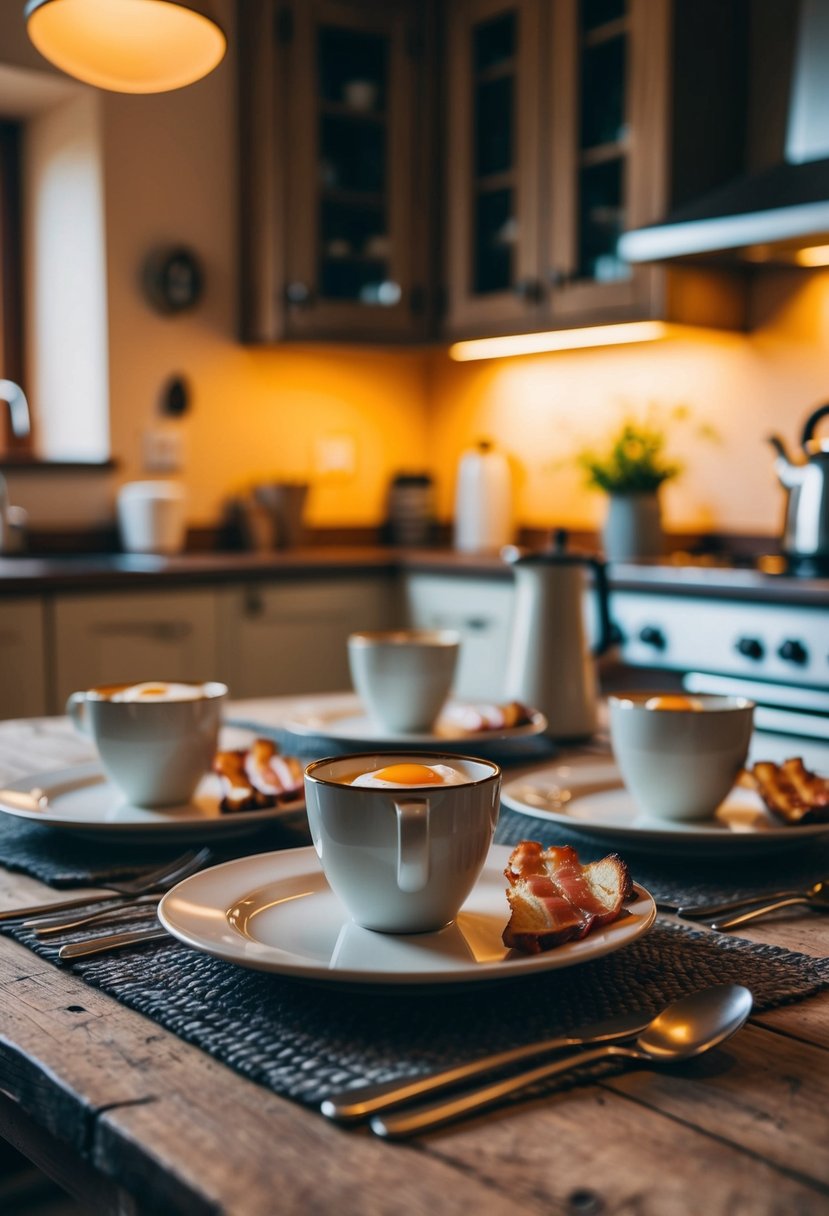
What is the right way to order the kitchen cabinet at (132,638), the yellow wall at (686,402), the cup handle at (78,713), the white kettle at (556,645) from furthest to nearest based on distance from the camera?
the yellow wall at (686,402) < the kitchen cabinet at (132,638) < the white kettle at (556,645) < the cup handle at (78,713)

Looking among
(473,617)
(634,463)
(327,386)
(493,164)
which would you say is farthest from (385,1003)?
(327,386)

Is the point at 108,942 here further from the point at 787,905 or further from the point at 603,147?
the point at 603,147

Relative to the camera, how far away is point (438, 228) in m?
3.61

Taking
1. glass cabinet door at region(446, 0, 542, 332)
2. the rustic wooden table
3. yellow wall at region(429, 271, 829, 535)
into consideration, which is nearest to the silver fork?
the rustic wooden table

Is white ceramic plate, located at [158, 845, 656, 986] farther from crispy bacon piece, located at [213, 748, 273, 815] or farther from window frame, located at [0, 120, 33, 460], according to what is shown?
window frame, located at [0, 120, 33, 460]

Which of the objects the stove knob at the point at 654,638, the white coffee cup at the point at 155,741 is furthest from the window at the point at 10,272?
the white coffee cup at the point at 155,741

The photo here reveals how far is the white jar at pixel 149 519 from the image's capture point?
329 centimetres

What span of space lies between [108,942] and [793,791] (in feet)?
1.59

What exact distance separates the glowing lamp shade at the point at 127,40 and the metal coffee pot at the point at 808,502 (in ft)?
4.85

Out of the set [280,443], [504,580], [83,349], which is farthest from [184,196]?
[504,580]

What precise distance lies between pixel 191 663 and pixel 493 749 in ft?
5.87

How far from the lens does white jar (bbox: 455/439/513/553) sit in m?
3.59

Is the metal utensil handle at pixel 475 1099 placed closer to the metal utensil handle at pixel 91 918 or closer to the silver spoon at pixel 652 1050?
the silver spoon at pixel 652 1050

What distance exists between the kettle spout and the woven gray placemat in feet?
6.58
